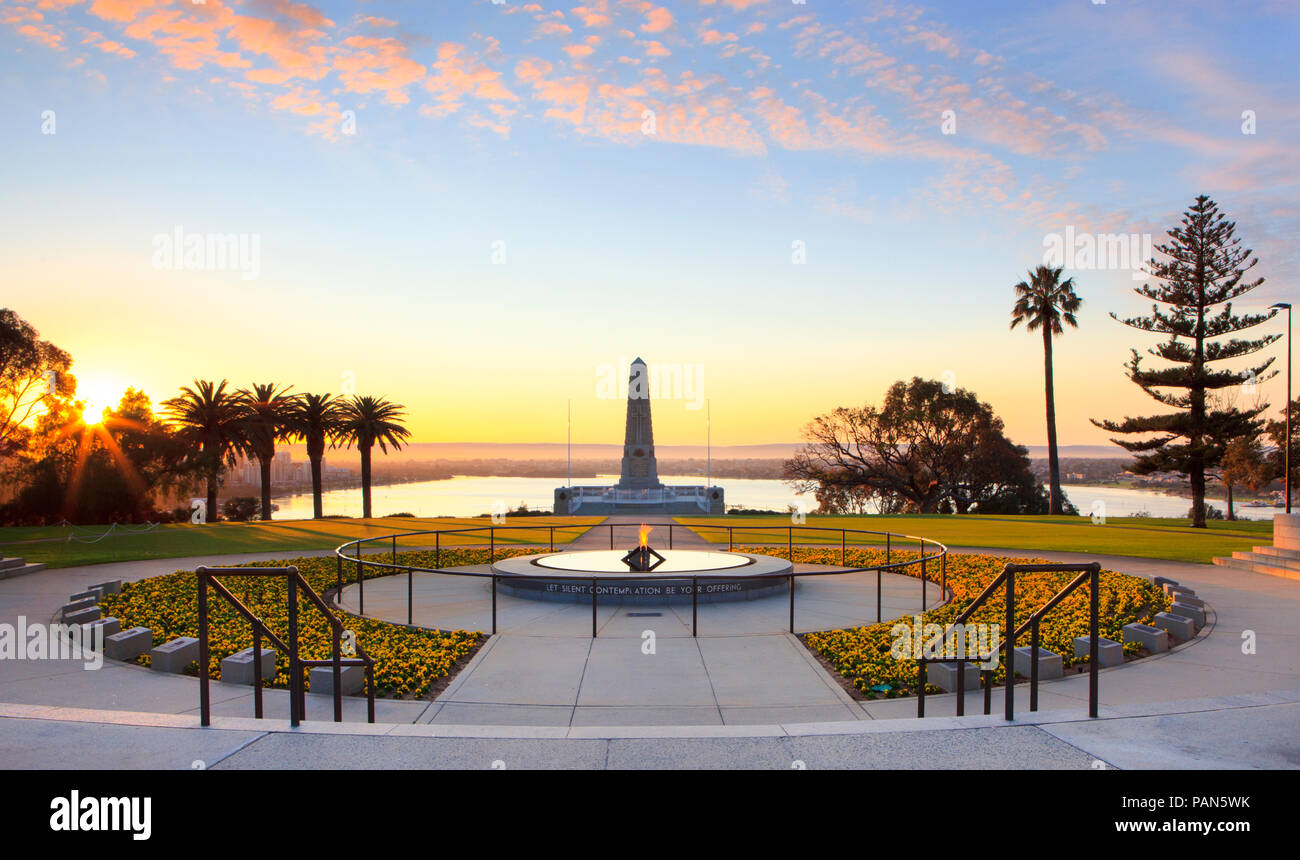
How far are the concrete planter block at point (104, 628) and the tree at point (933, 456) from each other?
56.7m

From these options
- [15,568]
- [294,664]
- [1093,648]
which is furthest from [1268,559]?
[15,568]

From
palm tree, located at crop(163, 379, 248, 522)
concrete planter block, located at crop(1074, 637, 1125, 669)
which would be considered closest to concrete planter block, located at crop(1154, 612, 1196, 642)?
concrete planter block, located at crop(1074, 637, 1125, 669)

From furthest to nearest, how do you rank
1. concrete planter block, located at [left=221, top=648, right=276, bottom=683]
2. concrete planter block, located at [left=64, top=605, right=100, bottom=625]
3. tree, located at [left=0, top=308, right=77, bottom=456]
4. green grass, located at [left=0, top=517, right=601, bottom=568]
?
tree, located at [left=0, top=308, right=77, bottom=456], green grass, located at [left=0, top=517, right=601, bottom=568], concrete planter block, located at [left=64, top=605, right=100, bottom=625], concrete planter block, located at [left=221, top=648, right=276, bottom=683]

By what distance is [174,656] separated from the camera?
8.48m

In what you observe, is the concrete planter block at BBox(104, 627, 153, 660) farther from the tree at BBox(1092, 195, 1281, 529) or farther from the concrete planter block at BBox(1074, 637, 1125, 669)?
the tree at BBox(1092, 195, 1281, 529)

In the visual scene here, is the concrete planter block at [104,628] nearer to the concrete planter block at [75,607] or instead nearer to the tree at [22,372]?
the concrete planter block at [75,607]

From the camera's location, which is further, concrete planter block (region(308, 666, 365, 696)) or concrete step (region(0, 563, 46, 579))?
concrete step (region(0, 563, 46, 579))

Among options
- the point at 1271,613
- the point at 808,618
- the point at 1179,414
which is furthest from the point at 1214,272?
the point at 808,618

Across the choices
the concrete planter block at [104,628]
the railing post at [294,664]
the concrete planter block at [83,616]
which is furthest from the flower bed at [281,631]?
the railing post at [294,664]

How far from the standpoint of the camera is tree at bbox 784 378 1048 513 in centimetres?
5881

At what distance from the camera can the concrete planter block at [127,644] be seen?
29.6 ft

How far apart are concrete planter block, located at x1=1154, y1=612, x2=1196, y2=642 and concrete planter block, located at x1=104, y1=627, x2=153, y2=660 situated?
42.0ft

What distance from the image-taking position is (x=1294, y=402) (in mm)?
47906

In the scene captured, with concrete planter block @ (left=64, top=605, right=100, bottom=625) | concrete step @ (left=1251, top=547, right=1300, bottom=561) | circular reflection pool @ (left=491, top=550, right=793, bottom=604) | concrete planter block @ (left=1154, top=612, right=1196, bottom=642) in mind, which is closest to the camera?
concrete planter block @ (left=1154, top=612, right=1196, bottom=642)
